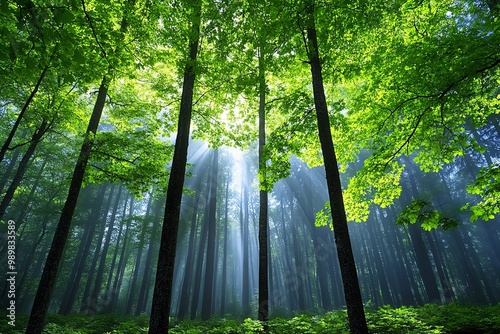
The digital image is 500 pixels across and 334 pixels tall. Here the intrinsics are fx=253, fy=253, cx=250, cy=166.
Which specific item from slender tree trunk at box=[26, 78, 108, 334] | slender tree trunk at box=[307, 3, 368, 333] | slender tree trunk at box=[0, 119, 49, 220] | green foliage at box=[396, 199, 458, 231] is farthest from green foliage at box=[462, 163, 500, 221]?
slender tree trunk at box=[0, 119, 49, 220]

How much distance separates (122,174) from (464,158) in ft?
100.0

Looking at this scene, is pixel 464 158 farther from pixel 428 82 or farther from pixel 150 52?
pixel 150 52

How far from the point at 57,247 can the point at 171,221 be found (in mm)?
4063

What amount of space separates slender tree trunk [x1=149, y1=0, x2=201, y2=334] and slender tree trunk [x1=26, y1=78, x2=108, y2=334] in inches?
122

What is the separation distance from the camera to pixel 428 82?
5.64 meters

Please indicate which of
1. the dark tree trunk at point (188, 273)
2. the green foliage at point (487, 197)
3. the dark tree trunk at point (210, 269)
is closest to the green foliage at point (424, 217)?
the green foliage at point (487, 197)

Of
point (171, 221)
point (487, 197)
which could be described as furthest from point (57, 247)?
point (487, 197)

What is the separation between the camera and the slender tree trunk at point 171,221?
5.52 meters

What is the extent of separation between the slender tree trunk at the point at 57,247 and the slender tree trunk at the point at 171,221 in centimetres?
309

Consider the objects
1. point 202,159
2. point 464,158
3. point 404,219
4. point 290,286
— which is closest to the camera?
point 404,219

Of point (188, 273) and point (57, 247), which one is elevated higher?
point (188, 273)

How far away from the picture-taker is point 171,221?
627 centimetres

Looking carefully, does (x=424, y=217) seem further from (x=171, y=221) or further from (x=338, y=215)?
Result: (x=171, y=221)

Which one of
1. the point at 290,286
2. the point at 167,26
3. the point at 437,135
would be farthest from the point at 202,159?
the point at 437,135
